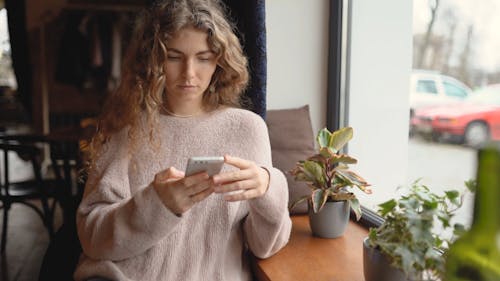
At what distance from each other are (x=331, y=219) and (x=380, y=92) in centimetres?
66

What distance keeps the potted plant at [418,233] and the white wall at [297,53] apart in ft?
3.32

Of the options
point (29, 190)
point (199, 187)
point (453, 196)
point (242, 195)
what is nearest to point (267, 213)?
point (242, 195)

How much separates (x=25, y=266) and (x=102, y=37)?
3.27 metres

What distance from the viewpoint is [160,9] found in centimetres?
129

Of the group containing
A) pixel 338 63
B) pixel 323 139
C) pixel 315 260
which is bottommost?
pixel 315 260

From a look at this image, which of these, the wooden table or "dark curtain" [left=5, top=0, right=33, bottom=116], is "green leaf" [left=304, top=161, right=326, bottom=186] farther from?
"dark curtain" [left=5, top=0, right=33, bottom=116]

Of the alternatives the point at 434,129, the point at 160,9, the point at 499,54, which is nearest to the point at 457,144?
the point at 434,129

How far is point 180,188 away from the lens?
3.37ft

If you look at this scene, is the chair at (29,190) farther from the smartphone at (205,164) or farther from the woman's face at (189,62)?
the smartphone at (205,164)

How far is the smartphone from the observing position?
3.12 ft

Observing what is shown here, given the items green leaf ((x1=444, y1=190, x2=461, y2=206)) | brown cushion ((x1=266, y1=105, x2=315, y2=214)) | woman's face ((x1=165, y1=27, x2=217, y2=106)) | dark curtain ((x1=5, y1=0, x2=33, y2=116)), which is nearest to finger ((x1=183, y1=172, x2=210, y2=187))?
woman's face ((x1=165, y1=27, x2=217, y2=106))

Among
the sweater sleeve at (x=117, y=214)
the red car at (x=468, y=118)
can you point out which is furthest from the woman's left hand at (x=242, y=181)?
the red car at (x=468, y=118)

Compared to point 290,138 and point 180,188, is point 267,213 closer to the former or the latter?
point 180,188

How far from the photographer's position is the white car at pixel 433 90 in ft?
4.32
